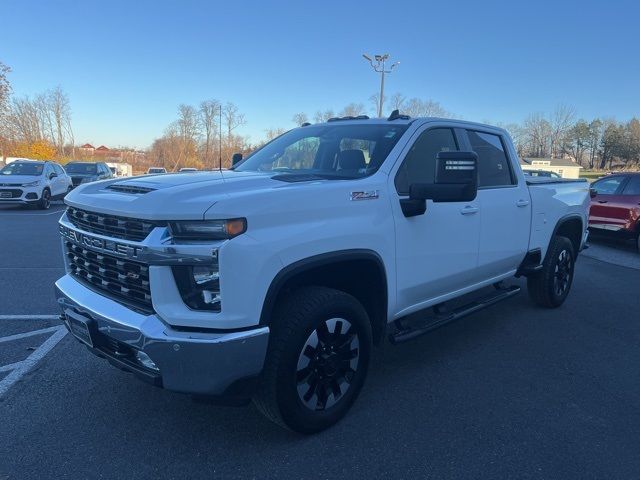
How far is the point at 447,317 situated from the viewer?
12.6 ft

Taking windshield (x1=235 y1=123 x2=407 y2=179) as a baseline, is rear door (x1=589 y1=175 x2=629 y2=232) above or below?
below

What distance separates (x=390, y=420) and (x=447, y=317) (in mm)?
1027

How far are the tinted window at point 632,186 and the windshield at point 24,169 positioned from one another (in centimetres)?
1672

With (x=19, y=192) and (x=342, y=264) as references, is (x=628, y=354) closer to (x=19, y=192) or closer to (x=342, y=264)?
(x=342, y=264)

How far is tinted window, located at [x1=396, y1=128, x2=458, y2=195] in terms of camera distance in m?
3.40

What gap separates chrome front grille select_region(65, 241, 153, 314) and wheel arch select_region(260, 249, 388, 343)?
65 cm

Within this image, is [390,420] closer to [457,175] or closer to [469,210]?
[457,175]

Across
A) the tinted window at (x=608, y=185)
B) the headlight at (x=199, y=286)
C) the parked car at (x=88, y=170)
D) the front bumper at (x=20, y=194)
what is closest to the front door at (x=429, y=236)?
the headlight at (x=199, y=286)

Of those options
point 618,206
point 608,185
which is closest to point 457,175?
point 618,206

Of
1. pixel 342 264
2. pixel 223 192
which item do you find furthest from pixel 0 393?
pixel 342 264

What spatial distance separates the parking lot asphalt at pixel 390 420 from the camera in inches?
105

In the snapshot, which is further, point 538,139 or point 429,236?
point 538,139

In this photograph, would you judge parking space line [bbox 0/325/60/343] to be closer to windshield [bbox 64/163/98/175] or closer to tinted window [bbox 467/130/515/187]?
tinted window [bbox 467/130/515/187]

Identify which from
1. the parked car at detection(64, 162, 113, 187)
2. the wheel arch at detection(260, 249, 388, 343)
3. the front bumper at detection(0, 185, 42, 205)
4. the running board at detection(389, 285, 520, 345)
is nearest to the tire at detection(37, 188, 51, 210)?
the front bumper at detection(0, 185, 42, 205)
